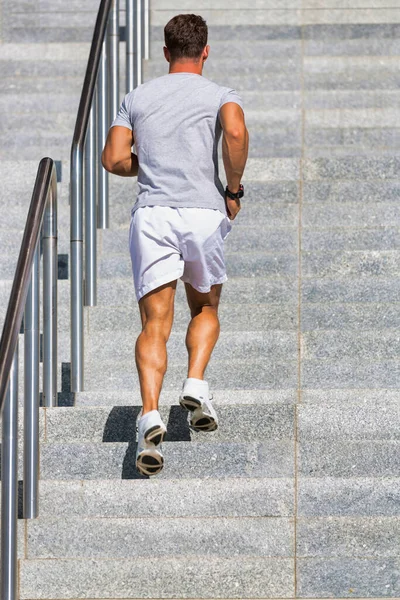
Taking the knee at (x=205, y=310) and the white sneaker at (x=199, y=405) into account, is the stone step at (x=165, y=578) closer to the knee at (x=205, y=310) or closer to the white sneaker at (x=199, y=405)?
the white sneaker at (x=199, y=405)

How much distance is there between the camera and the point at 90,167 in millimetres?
6328

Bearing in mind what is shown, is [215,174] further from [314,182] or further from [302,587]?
[314,182]

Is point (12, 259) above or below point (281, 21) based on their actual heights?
below

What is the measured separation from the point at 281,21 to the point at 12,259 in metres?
2.86

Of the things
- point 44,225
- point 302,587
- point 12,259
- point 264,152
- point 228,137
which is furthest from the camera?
point 264,152

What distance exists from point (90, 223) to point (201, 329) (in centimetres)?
138

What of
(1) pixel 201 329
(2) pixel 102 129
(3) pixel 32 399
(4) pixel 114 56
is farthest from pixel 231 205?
(4) pixel 114 56

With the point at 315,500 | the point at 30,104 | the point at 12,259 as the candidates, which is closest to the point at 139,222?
the point at 315,500

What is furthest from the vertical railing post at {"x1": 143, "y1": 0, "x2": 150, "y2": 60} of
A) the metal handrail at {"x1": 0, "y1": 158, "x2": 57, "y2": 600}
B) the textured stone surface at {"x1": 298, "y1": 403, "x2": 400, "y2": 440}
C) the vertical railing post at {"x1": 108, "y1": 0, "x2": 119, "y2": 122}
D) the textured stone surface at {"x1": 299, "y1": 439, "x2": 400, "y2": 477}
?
the textured stone surface at {"x1": 299, "y1": 439, "x2": 400, "y2": 477}

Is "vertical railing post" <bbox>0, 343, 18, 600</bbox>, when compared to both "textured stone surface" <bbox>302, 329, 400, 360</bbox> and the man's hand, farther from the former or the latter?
"textured stone surface" <bbox>302, 329, 400, 360</bbox>

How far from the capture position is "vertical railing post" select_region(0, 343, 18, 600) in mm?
4418

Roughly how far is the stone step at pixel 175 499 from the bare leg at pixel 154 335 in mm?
349

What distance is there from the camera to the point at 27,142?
820cm

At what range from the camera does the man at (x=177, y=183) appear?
16.1 feet
